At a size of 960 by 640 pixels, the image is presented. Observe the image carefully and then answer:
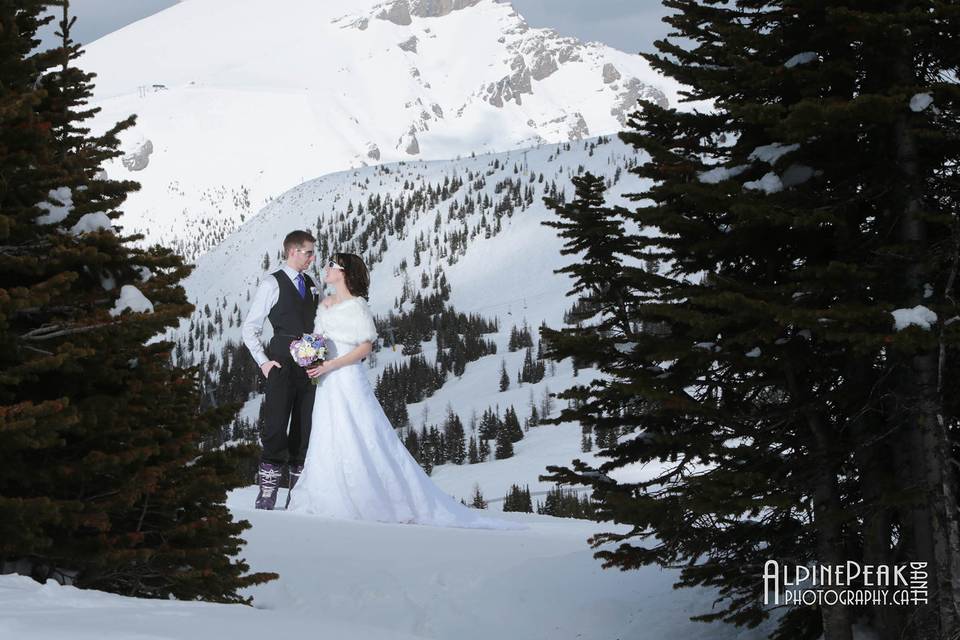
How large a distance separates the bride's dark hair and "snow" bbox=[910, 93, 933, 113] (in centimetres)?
621

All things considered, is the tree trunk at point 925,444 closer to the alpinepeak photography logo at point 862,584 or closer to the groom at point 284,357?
the alpinepeak photography logo at point 862,584

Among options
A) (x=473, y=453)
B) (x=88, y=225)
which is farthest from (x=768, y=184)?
(x=473, y=453)

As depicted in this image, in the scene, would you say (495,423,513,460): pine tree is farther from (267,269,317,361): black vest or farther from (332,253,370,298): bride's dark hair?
(332,253,370,298): bride's dark hair

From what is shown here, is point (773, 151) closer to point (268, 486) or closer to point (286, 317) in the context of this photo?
point (286, 317)

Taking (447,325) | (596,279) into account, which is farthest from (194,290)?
(596,279)

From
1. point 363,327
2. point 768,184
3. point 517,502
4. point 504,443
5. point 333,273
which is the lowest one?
point 517,502

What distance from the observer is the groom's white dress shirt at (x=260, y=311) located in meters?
9.71

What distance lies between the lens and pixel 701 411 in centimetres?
541

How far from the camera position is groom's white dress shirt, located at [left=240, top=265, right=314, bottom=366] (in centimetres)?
971

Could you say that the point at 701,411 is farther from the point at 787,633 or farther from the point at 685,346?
the point at 787,633

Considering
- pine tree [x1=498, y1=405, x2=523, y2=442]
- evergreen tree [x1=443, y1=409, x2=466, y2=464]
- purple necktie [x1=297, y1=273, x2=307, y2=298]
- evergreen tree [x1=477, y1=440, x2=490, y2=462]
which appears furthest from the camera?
evergreen tree [x1=443, y1=409, x2=466, y2=464]

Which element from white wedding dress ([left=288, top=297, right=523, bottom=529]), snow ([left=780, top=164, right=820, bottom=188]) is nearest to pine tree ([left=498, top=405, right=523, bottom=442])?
white wedding dress ([left=288, top=297, right=523, bottom=529])

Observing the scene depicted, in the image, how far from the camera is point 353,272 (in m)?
9.80

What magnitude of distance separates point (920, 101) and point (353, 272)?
21.1 ft
